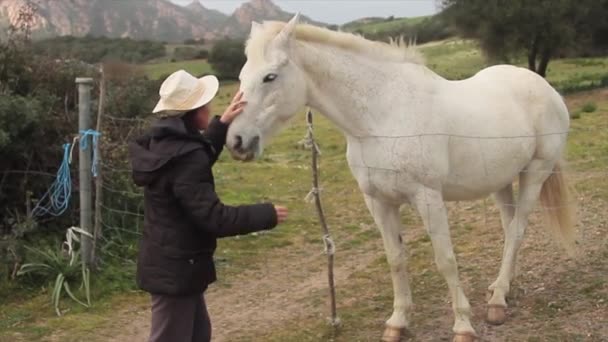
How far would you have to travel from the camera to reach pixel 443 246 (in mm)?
4105

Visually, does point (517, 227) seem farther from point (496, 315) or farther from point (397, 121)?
point (397, 121)

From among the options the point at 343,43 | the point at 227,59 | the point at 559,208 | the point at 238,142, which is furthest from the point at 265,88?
the point at 227,59

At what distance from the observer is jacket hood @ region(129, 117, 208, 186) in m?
2.82

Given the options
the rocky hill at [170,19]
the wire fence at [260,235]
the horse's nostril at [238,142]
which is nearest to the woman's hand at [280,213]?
the horse's nostril at [238,142]

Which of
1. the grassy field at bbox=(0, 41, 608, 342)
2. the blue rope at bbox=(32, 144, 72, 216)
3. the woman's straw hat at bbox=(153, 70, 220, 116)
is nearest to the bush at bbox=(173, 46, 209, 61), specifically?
the grassy field at bbox=(0, 41, 608, 342)

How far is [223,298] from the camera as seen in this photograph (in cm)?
576

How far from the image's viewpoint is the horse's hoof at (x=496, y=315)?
4.63m

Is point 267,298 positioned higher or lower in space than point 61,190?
lower

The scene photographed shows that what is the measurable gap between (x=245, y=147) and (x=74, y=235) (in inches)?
122

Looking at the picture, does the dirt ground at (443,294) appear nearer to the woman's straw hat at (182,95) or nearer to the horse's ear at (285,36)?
the horse's ear at (285,36)

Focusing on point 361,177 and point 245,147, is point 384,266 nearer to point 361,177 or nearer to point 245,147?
point 361,177

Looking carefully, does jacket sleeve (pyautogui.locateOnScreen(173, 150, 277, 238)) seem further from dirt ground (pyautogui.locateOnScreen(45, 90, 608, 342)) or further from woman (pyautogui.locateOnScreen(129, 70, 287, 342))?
dirt ground (pyautogui.locateOnScreen(45, 90, 608, 342))

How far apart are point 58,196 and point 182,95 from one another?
4.00 meters

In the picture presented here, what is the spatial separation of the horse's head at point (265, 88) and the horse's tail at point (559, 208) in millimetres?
2401
